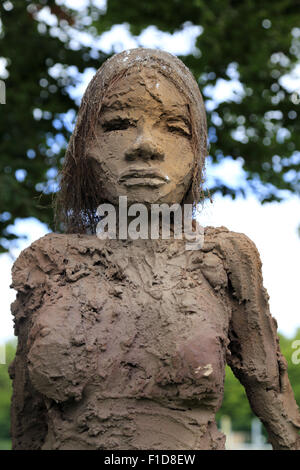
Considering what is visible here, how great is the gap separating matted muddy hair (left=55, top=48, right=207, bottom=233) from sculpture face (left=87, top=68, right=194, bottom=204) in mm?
38

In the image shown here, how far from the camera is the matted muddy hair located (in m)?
3.13

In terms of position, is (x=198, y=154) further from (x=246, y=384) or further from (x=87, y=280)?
(x=246, y=384)

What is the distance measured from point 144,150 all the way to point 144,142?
38mm

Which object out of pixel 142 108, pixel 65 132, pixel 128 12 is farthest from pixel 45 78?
pixel 142 108

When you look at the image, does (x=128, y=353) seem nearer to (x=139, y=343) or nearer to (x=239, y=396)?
(x=139, y=343)

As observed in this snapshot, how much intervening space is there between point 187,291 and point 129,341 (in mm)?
360

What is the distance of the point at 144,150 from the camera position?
293 cm

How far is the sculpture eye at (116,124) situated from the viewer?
3068 millimetres

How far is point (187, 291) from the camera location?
2832mm

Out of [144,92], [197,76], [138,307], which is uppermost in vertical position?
[197,76]

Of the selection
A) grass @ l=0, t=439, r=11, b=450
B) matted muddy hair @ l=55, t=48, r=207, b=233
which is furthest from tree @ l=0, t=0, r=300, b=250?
grass @ l=0, t=439, r=11, b=450

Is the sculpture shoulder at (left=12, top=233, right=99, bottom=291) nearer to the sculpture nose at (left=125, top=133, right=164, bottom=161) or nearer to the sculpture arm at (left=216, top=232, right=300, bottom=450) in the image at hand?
the sculpture nose at (left=125, top=133, right=164, bottom=161)

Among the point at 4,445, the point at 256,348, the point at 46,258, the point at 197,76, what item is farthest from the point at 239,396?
the point at 46,258

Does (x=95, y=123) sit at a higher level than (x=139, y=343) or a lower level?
higher
